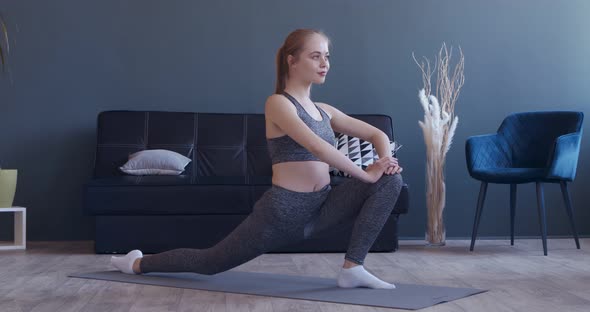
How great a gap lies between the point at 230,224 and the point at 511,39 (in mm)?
2442

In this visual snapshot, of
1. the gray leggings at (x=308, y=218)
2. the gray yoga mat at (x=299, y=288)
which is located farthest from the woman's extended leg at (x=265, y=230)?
the gray yoga mat at (x=299, y=288)

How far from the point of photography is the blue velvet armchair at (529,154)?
14.5ft

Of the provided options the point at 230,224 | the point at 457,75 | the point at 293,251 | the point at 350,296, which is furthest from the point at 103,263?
the point at 457,75

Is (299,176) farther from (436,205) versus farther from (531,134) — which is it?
(531,134)

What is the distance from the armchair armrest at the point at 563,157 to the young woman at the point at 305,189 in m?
1.74

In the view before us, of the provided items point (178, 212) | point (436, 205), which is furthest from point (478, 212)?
point (178, 212)

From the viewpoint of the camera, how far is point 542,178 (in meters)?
4.38

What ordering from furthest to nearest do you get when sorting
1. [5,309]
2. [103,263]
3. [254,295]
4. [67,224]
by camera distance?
[67,224], [103,263], [254,295], [5,309]

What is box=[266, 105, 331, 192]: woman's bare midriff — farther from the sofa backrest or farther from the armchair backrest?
the armchair backrest

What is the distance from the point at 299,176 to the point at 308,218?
16 centimetres

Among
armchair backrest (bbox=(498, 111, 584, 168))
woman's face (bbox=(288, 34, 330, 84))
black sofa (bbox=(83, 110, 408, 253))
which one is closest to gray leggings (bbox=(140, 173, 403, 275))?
woman's face (bbox=(288, 34, 330, 84))

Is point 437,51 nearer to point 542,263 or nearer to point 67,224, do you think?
point 542,263

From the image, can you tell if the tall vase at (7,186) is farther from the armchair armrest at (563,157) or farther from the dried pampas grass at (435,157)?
the armchair armrest at (563,157)

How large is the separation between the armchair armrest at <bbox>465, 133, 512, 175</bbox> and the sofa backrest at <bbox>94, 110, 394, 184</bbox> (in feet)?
1.90
